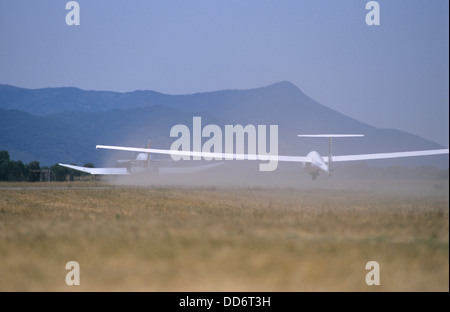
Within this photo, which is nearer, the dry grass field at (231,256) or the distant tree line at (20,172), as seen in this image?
the dry grass field at (231,256)

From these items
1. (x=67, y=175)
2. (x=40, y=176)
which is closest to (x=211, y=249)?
(x=40, y=176)

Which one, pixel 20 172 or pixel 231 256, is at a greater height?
pixel 20 172

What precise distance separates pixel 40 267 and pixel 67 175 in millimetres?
134267

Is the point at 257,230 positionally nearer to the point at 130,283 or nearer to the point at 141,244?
the point at 141,244

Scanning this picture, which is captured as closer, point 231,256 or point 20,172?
point 231,256

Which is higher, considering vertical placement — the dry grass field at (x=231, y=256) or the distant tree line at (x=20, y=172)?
the distant tree line at (x=20, y=172)

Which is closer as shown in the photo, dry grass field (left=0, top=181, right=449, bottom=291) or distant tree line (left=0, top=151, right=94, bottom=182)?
dry grass field (left=0, top=181, right=449, bottom=291)

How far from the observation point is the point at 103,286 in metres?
Answer: 13.8

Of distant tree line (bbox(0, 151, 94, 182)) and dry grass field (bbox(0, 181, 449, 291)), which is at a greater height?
distant tree line (bbox(0, 151, 94, 182))

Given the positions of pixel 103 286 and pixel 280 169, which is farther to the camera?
pixel 280 169

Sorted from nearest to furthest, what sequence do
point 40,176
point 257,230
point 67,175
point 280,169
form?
point 257,230, point 280,169, point 40,176, point 67,175
